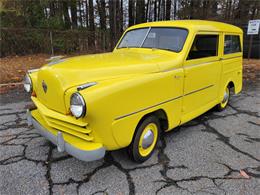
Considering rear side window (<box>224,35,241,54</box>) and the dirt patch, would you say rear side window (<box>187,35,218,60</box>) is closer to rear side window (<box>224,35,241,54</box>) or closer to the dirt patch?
rear side window (<box>224,35,241,54</box>)

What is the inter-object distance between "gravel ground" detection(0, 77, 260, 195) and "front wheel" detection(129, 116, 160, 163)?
0.41ft

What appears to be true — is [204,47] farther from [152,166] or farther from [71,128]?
[71,128]

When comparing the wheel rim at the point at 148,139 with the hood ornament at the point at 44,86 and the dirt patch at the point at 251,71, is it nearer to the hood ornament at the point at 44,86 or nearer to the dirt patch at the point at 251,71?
the hood ornament at the point at 44,86

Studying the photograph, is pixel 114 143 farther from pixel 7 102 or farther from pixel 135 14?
pixel 135 14

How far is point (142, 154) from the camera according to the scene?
302cm

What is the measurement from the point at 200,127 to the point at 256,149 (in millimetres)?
1005

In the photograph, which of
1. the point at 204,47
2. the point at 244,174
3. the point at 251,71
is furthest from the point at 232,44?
the point at 251,71

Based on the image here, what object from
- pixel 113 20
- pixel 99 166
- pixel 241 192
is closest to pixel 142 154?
pixel 99 166

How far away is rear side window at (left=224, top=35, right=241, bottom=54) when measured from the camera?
4559mm

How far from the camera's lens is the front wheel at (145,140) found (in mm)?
2826

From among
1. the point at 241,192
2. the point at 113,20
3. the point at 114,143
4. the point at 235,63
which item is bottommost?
the point at 241,192

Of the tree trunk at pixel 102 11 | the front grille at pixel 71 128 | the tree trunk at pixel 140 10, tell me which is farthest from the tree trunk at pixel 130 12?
the front grille at pixel 71 128

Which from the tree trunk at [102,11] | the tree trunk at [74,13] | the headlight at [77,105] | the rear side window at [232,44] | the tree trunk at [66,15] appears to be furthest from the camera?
the tree trunk at [102,11]

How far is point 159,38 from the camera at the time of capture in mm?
3795
